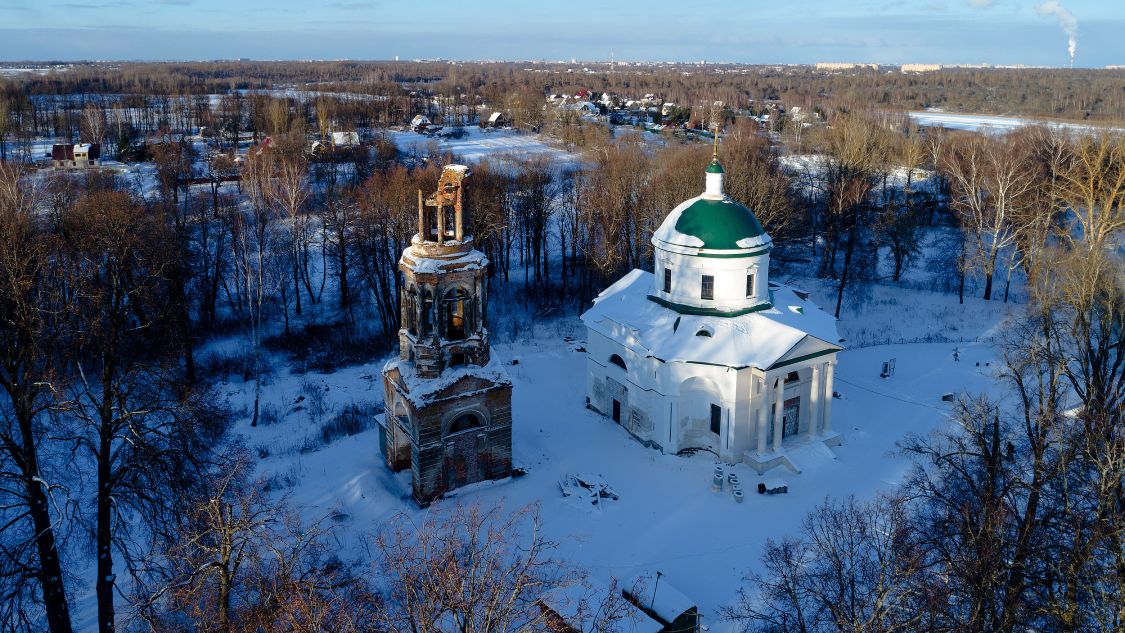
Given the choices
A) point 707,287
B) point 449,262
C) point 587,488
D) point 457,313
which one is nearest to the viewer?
point 449,262

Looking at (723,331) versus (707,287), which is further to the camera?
(707,287)

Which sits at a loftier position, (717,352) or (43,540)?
(717,352)

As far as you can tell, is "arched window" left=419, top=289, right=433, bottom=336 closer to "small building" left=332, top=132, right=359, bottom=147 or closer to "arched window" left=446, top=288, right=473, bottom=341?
"arched window" left=446, top=288, right=473, bottom=341

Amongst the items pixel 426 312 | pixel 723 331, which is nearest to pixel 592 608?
pixel 426 312

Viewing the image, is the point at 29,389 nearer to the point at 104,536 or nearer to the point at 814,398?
the point at 104,536

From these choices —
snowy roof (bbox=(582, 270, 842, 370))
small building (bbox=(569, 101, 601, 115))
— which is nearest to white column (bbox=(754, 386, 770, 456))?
snowy roof (bbox=(582, 270, 842, 370))

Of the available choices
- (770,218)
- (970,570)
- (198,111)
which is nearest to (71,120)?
(198,111)
